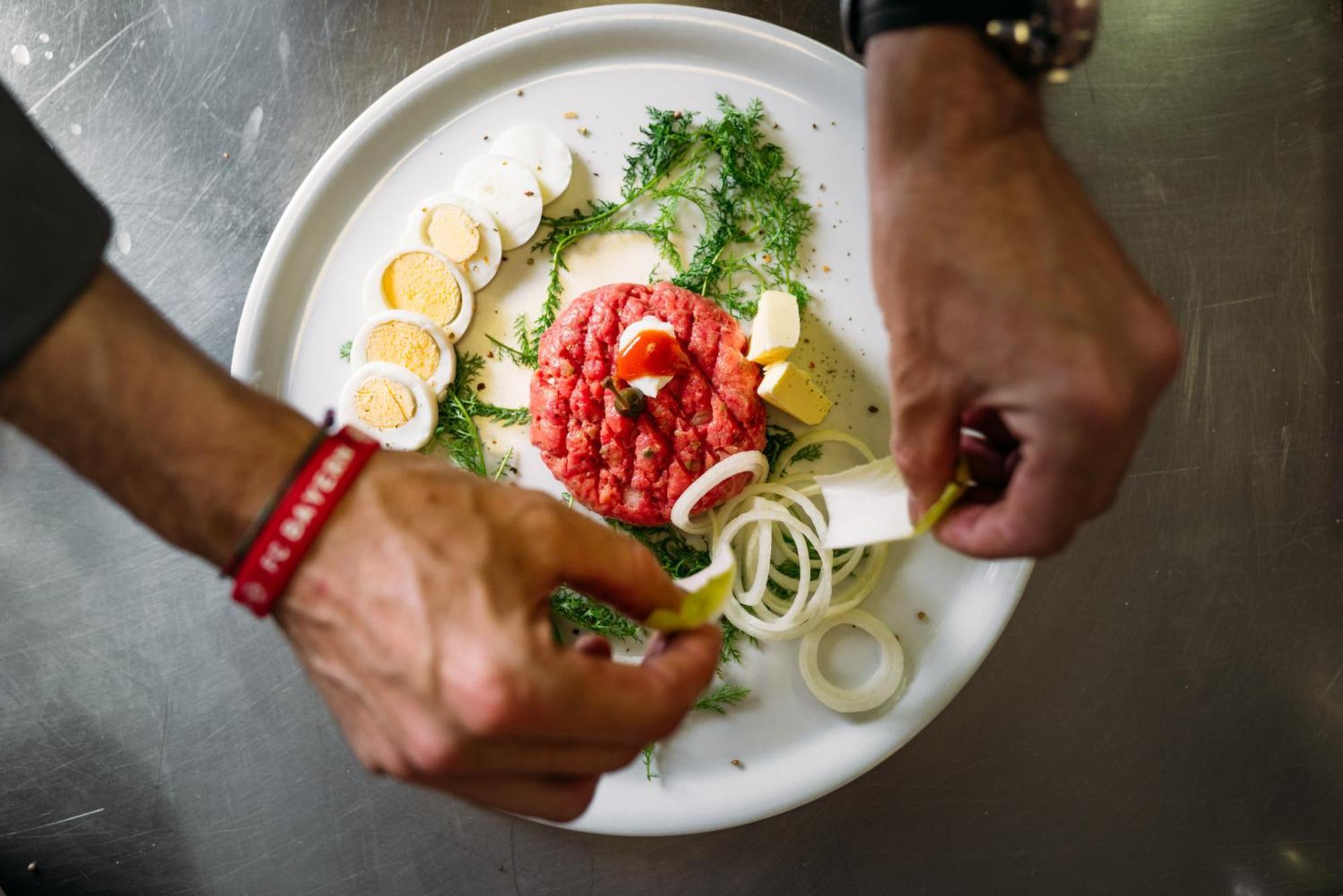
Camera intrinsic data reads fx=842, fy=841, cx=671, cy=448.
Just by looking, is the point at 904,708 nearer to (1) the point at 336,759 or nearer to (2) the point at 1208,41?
(1) the point at 336,759

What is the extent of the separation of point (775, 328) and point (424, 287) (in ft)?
3.72

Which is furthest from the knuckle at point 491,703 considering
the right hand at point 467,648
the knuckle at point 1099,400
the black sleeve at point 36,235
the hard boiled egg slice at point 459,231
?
the hard boiled egg slice at point 459,231

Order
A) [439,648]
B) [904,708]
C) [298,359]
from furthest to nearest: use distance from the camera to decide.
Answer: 1. [298,359]
2. [904,708]
3. [439,648]

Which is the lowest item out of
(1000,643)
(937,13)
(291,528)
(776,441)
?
(1000,643)

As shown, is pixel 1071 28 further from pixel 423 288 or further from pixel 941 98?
pixel 423 288

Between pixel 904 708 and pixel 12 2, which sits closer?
pixel 904 708

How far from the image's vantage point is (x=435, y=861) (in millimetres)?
2963

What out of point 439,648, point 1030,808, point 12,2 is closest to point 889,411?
point 1030,808

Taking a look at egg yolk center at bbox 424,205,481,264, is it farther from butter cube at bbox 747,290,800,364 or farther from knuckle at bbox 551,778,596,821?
knuckle at bbox 551,778,596,821

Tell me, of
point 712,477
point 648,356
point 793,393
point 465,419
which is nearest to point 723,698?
point 712,477

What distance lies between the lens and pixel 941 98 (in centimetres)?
161

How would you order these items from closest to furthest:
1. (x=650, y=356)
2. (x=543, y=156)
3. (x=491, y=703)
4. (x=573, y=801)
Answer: (x=491, y=703) → (x=573, y=801) → (x=650, y=356) → (x=543, y=156)

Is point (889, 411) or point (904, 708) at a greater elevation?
point (889, 411)

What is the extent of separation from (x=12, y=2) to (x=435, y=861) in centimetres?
351
